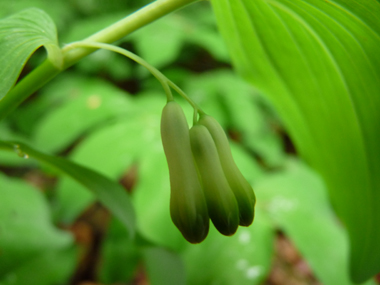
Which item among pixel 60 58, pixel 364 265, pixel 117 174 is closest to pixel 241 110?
pixel 117 174

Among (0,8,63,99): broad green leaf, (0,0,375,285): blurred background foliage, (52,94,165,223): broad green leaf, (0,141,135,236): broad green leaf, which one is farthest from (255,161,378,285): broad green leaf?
(0,8,63,99): broad green leaf

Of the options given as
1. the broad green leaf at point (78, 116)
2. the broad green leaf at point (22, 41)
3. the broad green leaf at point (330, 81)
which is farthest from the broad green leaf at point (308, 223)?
the broad green leaf at point (22, 41)

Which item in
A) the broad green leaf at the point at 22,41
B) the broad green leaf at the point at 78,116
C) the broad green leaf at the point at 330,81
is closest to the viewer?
the broad green leaf at the point at 22,41

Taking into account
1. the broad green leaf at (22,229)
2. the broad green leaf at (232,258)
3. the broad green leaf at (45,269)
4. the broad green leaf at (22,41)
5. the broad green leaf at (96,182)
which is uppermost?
the broad green leaf at (22,41)

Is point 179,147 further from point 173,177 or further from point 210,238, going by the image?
point 210,238

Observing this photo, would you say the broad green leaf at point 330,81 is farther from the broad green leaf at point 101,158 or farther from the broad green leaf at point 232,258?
the broad green leaf at point 101,158

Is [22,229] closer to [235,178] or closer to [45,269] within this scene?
[45,269]
